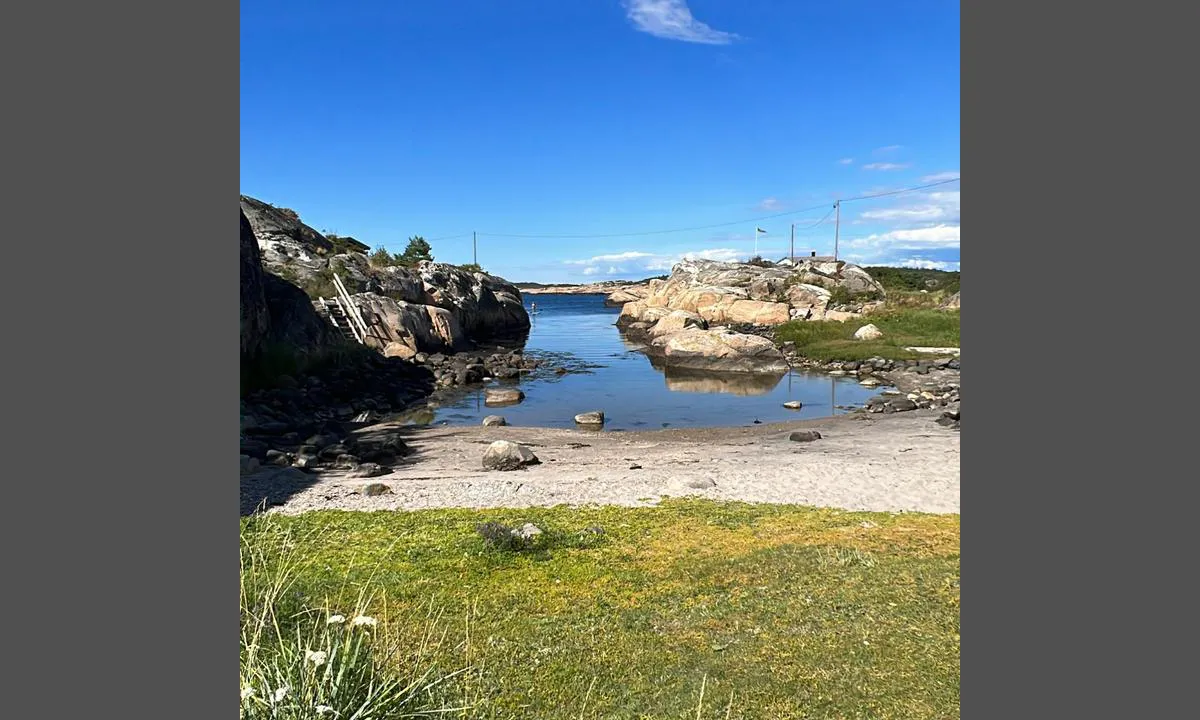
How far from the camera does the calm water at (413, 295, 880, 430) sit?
30.1 m

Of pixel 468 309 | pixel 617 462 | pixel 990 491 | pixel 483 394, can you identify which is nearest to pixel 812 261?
pixel 468 309

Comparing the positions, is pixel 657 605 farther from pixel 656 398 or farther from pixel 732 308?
pixel 732 308

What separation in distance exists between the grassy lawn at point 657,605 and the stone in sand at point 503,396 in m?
20.6

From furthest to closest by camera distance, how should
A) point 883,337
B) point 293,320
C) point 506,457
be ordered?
point 883,337 → point 293,320 → point 506,457

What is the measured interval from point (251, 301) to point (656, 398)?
714 inches

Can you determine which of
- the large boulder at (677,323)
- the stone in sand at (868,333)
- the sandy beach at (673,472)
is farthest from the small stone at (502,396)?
the stone in sand at (868,333)

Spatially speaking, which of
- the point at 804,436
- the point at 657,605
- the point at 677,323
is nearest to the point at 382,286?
the point at 677,323

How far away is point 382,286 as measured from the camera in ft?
162

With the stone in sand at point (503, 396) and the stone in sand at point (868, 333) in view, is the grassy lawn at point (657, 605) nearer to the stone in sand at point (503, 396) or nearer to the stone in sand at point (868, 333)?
the stone in sand at point (503, 396)

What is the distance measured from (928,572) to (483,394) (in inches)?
1113

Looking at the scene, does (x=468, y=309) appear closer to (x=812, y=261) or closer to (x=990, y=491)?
(x=812, y=261)

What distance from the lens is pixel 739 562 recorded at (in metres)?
10.0

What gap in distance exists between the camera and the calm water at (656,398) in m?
30.1

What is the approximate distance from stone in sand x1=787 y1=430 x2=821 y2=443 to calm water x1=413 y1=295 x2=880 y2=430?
5.48 m
